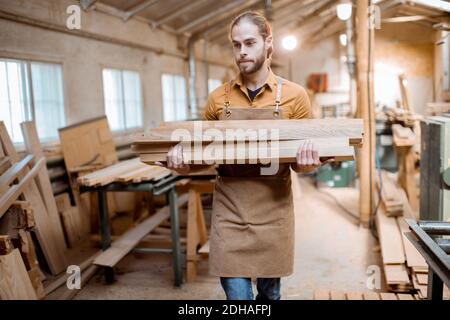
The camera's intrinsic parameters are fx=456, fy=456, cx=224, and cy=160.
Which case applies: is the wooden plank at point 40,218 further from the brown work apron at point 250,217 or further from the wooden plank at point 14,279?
the brown work apron at point 250,217

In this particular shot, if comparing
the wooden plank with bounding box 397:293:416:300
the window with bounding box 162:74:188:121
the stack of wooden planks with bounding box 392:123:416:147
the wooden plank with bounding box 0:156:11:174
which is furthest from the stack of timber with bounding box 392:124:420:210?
the window with bounding box 162:74:188:121

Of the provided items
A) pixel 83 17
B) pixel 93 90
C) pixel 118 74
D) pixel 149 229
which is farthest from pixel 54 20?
pixel 149 229

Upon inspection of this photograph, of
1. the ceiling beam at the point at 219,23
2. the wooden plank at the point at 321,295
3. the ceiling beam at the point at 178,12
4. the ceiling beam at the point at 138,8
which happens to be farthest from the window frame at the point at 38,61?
the ceiling beam at the point at 219,23

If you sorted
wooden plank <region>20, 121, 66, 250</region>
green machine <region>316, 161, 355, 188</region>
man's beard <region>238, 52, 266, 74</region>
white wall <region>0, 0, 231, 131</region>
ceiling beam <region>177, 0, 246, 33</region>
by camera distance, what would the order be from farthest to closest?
1. ceiling beam <region>177, 0, 246, 33</region>
2. green machine <region>316, 161, 355, 188</region>
3. white wall <region>0, 0, 231, 131</region>
4. wooden plank <region>20, 121, 66, 250</region>
5. man's beard <region>238, 52, 266, 74</region>

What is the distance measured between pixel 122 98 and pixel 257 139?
16.5ft

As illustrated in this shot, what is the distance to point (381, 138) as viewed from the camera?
759 cm

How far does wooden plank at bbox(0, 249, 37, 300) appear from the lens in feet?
8.64

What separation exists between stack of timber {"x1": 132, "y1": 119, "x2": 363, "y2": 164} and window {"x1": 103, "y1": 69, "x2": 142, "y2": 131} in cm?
428

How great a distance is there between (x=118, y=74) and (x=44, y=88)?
6.14 ft

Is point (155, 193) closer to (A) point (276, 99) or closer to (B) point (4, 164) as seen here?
(B) point (4, 164)

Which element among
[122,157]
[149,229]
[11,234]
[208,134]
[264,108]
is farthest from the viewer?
[122,157]

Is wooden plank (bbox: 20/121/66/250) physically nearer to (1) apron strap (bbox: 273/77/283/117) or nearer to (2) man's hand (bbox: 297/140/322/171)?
(1) apron strap (bbox: 273/77/283/117)

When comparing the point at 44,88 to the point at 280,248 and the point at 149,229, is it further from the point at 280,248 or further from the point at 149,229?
the point at 280,248

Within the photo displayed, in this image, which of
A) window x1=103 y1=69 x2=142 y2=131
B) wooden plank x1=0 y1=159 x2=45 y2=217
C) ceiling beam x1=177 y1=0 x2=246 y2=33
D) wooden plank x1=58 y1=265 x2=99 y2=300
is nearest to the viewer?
wooden plank x1=0 y1=159 x2=45 y2=217
